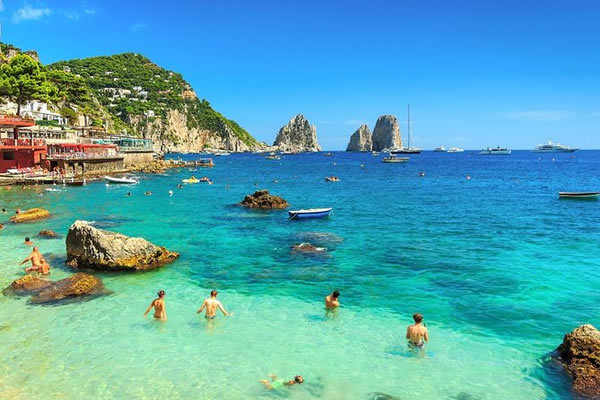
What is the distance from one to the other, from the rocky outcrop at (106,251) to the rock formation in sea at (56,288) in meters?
1.86

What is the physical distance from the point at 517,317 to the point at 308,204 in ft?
112

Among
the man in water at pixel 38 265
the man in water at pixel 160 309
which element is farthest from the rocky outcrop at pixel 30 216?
the man in water at pixel 160 309

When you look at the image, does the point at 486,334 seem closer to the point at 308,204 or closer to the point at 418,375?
the point at 418,375

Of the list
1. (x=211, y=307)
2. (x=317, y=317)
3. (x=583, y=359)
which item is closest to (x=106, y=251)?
(x=211, y=307)

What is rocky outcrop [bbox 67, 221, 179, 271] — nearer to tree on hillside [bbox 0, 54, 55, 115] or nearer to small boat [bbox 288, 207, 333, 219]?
small boat [bbox 288, 207, 333, 219]

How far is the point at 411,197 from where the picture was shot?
2206 inches

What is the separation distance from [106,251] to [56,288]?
339cm

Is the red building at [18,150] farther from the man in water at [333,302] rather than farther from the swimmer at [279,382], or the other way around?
the swimmer at [279,382]

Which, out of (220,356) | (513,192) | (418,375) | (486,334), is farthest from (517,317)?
(513,192)

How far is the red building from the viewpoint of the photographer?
199 feet

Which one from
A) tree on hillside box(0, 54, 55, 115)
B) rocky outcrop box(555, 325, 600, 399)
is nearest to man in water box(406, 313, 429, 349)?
rocky outcrop box(555, 325, 600, 399)

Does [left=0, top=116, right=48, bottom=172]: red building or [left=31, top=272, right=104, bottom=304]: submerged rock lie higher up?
[left=0, top=116, right=48, bottom=172]: red building

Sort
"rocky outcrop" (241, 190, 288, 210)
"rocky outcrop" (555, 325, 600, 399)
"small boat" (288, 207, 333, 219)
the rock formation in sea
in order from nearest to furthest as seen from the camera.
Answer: "rocky outcrop" (555, 325, 600, 399)
the rock formation in sea
"small boat" (288, 207, 333, 219)
"rocky outcrop" (241, 190, 288, 210)

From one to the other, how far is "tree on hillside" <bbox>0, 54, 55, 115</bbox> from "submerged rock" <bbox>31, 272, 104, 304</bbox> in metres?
67.3
